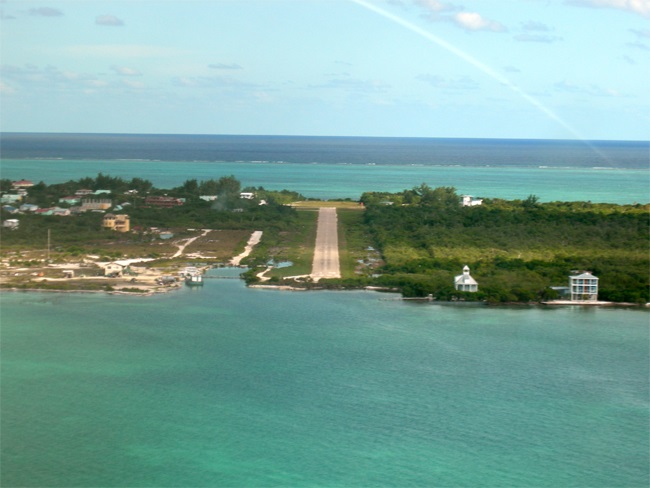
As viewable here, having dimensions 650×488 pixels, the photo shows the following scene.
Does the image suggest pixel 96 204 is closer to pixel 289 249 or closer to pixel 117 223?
pixel 117 223

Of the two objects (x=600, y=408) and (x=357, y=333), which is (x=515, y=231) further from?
(x=600, y=408)

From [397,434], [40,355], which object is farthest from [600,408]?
[40,355]

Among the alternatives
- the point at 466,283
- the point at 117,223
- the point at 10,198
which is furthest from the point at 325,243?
the point at 10,198

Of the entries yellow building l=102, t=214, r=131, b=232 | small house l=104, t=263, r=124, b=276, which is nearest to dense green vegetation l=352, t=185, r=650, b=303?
small house l=104, t=263, r=124, b=276

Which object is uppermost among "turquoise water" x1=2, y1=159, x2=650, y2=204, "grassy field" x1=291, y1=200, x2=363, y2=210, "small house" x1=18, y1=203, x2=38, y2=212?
"turquoise water" x1=2, y1=159, x2=650, y2=204

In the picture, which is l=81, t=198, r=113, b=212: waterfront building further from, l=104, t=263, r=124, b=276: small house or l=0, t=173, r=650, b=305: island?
l=104, t=263, r=124, b=276: small house

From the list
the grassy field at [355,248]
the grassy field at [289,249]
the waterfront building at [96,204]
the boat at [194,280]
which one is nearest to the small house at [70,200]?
the waterfront building at [96,204]
